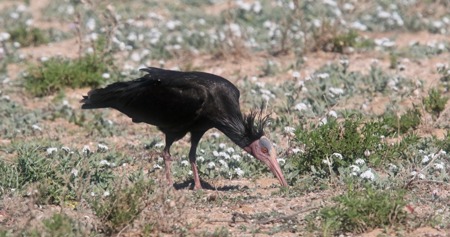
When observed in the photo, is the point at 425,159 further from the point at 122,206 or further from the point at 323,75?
the point at 323,75

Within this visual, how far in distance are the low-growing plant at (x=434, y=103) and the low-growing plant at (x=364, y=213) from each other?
385cm

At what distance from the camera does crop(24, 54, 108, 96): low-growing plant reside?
12.7 meters

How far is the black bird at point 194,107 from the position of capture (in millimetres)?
→ 9180

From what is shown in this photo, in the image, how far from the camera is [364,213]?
23.5 feet

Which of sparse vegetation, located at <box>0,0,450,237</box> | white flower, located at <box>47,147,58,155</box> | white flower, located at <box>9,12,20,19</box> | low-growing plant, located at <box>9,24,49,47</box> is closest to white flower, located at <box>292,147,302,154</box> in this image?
sparse vegetation, located at <box>0,0,450,237</box>

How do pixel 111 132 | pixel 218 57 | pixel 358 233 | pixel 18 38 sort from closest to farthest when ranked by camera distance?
pixel 358 233
pixel 111 132
pixel 218 57
pixel 18 38

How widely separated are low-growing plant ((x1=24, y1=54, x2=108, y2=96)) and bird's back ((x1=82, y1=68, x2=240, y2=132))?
10.9 ft

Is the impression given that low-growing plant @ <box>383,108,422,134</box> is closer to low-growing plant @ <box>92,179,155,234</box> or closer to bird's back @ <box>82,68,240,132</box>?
bird's back @ <box>82,68,240,132</box>

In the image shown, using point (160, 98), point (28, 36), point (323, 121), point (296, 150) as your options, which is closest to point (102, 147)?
point (160, 98)

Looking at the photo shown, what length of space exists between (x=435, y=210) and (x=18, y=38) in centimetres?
897

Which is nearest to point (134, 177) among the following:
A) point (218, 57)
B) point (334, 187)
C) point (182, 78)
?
point (182, 78)

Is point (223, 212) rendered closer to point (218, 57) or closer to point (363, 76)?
point (363, 76)

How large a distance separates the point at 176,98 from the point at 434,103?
3.24 m

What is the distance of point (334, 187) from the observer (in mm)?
8438
